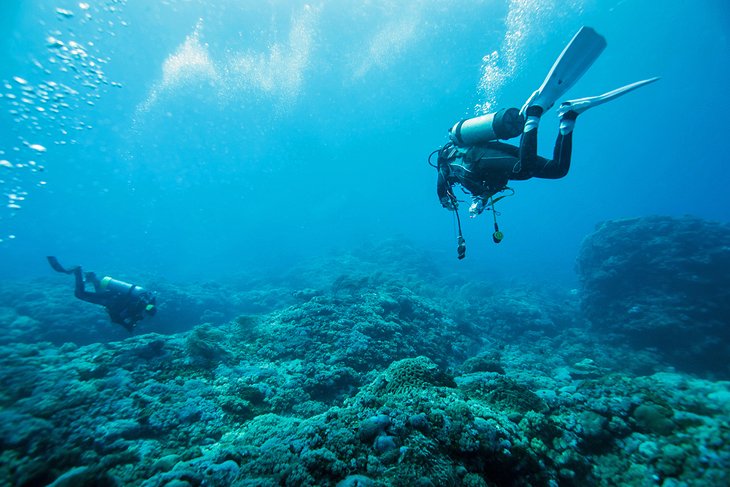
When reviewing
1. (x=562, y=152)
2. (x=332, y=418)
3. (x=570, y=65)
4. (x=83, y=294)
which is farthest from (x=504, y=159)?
(x=83, y=294)

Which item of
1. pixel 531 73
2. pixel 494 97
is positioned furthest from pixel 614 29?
pixel 494 97

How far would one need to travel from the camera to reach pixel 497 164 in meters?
4.81

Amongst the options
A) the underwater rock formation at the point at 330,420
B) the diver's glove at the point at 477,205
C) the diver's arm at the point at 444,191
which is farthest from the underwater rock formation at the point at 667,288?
the diver's arm at the point at 444,191

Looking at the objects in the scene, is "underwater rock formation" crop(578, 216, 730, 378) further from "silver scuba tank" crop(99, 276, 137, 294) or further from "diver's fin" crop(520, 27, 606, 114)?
"silver scuba tank" crop(99, 276, 137, 294)

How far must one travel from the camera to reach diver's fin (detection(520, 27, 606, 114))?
4.39 metres

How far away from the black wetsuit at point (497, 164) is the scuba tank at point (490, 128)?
0.57ft

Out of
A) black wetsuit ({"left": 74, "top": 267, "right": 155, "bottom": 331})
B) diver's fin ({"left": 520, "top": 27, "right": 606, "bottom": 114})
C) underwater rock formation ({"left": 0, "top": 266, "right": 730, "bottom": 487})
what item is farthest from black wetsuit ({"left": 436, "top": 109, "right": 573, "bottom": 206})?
black wetsuit ({"left": 74, "top": 267, "right": 155, "bottom": 331})

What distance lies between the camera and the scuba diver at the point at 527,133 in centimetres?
434

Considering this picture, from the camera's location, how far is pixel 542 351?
35.8ft

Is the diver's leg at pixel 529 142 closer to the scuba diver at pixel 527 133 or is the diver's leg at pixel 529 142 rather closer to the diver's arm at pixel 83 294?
the scuba diver at pixel 527 133

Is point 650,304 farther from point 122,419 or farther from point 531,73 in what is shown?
point 531,73

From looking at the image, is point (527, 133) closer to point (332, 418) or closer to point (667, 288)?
point (332, 418)

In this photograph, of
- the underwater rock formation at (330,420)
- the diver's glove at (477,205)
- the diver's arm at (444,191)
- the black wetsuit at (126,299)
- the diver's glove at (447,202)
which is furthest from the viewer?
the black wetsuit at (126,299)

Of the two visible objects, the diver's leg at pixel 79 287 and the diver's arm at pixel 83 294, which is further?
the diver's leg at pixel 79 287
